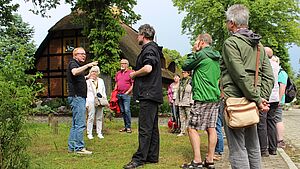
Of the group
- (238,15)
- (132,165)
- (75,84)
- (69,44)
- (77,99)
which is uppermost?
(69,44)

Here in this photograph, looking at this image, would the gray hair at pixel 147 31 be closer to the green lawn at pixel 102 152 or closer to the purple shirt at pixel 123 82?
the green lawn at pixel 102 152

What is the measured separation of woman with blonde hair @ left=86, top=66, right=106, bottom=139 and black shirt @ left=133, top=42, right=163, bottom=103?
10.8 ft

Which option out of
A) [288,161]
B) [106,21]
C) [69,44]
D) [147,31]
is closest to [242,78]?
[147,31]

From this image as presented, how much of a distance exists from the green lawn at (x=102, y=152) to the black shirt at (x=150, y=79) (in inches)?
42.8

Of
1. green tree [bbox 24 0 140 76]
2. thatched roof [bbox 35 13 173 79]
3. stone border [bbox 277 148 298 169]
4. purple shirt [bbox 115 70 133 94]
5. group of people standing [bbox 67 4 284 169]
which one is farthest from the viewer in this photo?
thatched roof [bbox 35 13 173 79]

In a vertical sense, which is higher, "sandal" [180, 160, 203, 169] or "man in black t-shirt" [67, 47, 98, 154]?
"man in black t-shirt" [67, 47, 98, 154]

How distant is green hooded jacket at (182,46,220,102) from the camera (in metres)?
6.55

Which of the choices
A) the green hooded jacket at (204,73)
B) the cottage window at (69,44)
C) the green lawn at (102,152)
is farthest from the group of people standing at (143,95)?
the cottage window at (69,44)

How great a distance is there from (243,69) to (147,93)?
7.88 feet

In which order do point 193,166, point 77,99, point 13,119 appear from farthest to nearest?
point 77,99
point 193,166
point 13,119

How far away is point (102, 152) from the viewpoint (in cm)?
823

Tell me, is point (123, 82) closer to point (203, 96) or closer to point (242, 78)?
point (203, 96)

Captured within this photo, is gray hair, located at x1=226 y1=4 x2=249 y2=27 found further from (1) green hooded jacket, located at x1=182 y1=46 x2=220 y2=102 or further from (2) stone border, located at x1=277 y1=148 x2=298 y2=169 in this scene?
(2) stone border, located at x1=277 y1=148 x2=298 y2=169

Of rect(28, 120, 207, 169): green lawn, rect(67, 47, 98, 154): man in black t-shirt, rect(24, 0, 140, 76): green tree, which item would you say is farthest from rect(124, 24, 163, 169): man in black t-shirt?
rect(24, 0, 140, 76): green tree
